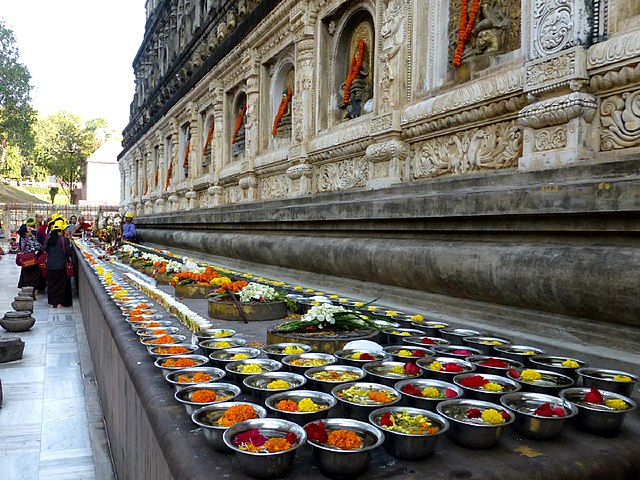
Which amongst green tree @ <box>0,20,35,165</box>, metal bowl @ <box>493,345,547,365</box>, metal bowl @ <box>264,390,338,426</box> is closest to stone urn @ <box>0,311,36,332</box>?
metal bowl @ <box>264,390,338,426</box>

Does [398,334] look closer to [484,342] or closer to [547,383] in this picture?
[484,342]

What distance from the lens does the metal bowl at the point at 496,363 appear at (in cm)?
200

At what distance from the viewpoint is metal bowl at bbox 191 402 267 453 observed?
134 cm

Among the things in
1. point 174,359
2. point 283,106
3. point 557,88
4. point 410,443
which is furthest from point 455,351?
point 283,106

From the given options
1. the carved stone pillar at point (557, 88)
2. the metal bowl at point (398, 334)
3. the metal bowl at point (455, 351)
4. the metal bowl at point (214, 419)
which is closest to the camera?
the metal bowl at point (214, 419)

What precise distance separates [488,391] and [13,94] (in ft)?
117

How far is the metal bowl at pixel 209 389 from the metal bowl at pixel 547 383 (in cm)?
101

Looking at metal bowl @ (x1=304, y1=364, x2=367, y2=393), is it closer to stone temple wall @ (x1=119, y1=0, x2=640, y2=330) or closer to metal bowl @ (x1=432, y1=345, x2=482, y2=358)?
metal bowl @ (x1=432, y1=345, x2=482, y2=358)

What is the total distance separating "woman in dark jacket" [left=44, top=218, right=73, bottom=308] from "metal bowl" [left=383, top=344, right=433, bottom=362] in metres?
8.38

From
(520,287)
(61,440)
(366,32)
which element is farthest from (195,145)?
(520,287)

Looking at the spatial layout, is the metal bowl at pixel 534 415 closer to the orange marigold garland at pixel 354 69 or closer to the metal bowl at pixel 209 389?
the metal bowl at pixel 209 389

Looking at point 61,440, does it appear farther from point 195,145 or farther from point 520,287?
point 195,145

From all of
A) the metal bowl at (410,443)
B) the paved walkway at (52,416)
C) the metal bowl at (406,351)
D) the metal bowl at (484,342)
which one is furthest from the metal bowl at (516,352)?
the paved walkway at (52,416)

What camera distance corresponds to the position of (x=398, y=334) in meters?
2.75
